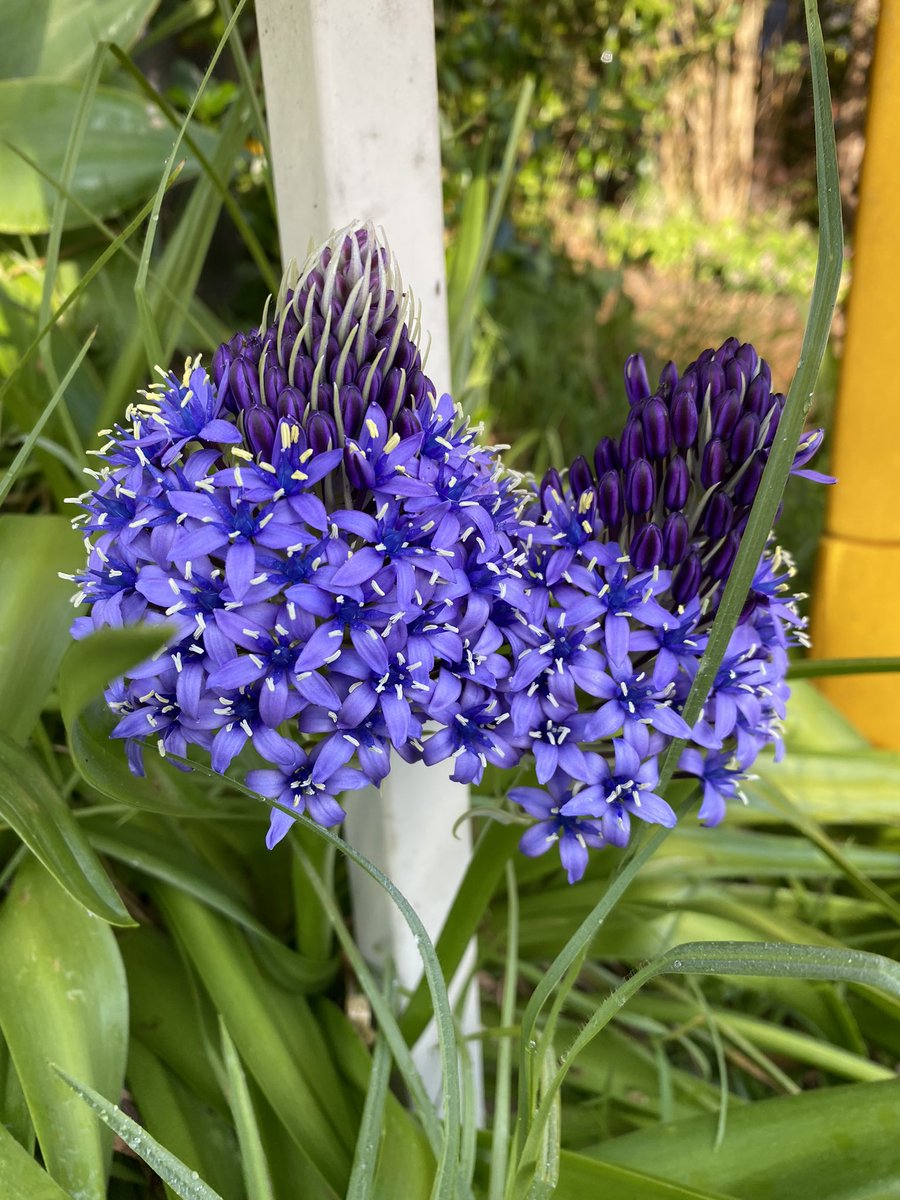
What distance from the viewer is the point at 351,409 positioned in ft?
1.52

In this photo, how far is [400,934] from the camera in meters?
0.72

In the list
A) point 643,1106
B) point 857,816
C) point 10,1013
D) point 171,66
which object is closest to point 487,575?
point 10,1013

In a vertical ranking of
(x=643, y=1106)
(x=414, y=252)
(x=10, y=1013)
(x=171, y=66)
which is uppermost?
(x=171, y=66)

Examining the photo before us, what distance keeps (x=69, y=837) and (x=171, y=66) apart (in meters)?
1.42

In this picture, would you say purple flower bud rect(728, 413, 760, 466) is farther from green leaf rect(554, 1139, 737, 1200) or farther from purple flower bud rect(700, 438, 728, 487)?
green leaf rect(554, 1139, 737, 1200)

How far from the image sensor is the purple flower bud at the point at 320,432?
45 centimetres

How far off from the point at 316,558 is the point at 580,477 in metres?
0.20

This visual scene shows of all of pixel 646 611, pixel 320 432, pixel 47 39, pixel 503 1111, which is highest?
pixel 47 39

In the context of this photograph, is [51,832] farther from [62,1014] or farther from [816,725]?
[816,725]

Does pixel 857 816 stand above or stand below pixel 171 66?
below

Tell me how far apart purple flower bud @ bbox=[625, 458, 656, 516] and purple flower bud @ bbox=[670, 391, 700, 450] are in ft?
0.08

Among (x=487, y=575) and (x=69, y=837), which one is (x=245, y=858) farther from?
(x=487, y=575)

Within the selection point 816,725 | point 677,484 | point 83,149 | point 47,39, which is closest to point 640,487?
point 677,484

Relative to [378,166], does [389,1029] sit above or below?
below
